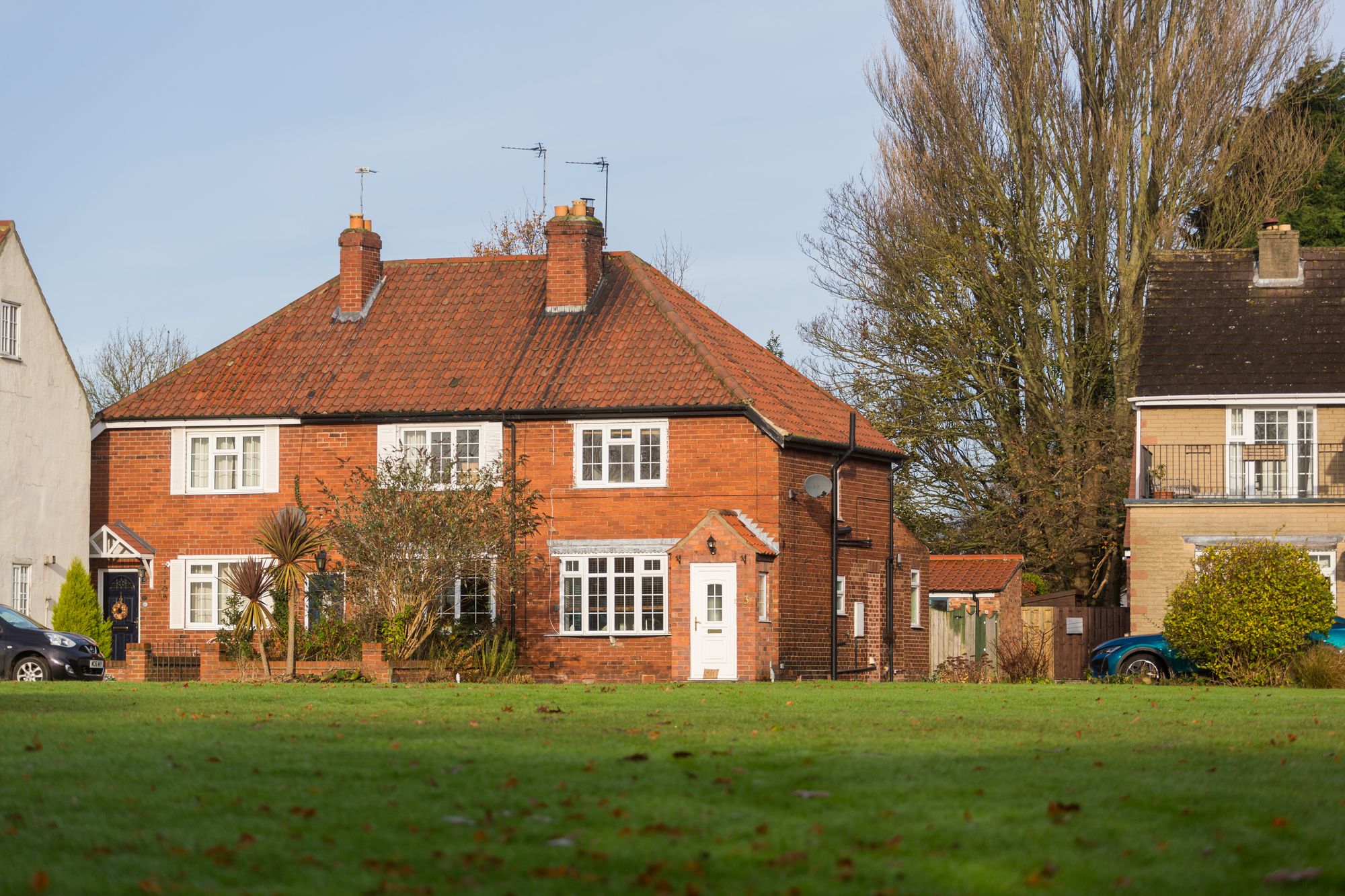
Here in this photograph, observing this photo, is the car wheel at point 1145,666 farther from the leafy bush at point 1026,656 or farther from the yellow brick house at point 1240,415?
the yellow brick house at point 1240,415

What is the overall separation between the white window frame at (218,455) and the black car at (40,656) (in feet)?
26.5

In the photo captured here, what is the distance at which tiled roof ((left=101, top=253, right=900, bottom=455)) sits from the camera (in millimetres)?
32406

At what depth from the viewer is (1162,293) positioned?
119 ft

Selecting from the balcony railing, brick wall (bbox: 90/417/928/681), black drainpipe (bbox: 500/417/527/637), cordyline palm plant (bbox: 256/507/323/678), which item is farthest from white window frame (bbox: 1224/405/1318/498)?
cordyline palm plant (bbox: 256/507/323/678)

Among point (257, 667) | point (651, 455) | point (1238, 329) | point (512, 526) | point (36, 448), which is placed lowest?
point (257, 667)

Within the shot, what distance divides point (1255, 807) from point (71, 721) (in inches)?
367

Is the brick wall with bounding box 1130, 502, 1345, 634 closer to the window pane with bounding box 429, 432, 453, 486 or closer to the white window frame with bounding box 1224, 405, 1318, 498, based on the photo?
the white window frame with bounding box 1224, 405, 1318, 498

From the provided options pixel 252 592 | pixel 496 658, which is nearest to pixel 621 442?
pixel 496 658

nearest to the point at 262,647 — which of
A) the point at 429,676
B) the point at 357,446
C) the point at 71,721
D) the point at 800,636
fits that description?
the point at 429,676

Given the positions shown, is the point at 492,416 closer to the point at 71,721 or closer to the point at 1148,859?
the point at 71,721

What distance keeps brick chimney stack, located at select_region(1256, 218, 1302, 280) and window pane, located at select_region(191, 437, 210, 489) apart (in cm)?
2237

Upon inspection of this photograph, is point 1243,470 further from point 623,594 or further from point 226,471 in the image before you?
point 226,471

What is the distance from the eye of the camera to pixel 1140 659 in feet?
87.3

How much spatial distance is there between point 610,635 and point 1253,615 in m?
11.9
